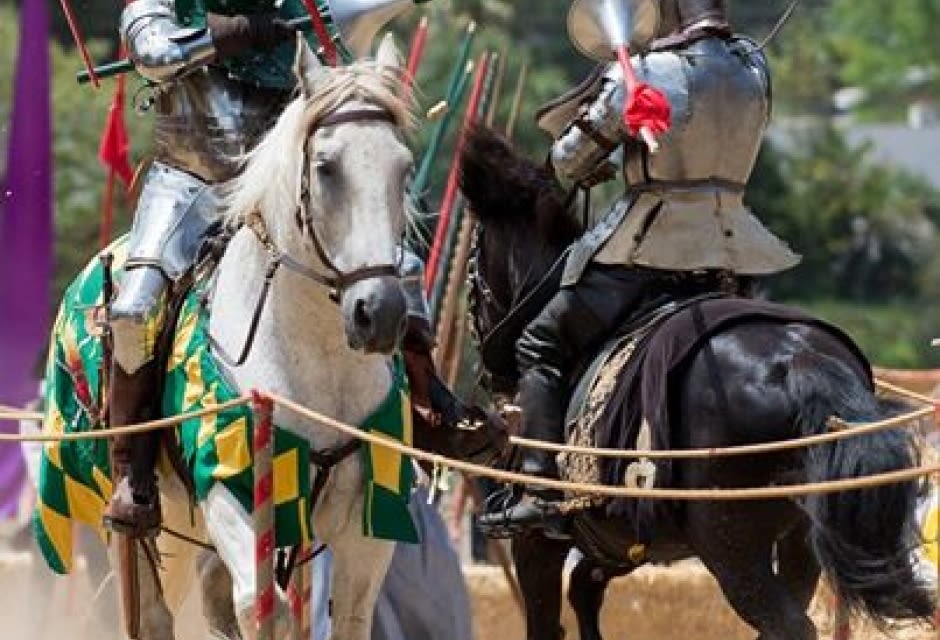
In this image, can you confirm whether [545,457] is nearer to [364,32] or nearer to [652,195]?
[652,195]

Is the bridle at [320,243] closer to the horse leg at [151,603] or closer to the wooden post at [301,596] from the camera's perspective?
the wooden post at [301,596]

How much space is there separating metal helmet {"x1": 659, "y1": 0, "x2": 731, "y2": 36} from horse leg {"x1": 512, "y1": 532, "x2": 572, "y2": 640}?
1779 millimetres

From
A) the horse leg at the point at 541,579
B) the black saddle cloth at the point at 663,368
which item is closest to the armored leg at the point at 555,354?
the horse leg at the point at 541,579

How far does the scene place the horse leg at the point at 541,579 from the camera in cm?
925

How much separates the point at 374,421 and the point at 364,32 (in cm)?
112

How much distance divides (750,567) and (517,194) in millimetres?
2048

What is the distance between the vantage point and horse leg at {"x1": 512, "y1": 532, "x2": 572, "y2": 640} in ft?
30.3

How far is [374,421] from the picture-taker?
725 centimetres

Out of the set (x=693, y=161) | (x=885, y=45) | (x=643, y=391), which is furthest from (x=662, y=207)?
(x=885, y=45)

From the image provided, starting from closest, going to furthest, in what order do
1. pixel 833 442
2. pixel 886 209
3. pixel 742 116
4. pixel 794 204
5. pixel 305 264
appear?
pixel 305 264 < pixel 833 442 < pixel 742 116 < pixel 794 204 < pixel 886 209

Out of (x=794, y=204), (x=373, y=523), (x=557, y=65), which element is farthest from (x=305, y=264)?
(x=557, y=65)

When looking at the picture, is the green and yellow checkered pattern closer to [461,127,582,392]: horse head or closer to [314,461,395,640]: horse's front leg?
[314,461,395,640]: horse's front leg

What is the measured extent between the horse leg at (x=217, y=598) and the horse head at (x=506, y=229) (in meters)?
1.32

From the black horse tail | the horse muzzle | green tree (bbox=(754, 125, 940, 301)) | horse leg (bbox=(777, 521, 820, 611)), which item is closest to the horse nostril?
the horse muzzle
